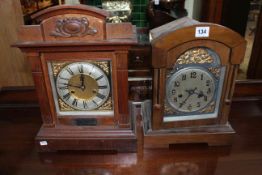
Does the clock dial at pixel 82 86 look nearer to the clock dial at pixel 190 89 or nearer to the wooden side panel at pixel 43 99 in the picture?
the wooden side panel at pixel 43 99

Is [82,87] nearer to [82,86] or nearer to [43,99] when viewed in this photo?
[82,86]

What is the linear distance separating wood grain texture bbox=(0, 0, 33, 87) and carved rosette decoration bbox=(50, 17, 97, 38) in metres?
0.44

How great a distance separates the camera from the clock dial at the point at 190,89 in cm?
78

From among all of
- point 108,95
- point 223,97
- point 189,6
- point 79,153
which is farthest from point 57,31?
point 189,6

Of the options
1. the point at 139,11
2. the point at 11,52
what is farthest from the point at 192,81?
the point at 11,52

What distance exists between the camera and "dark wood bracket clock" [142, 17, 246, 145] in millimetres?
707

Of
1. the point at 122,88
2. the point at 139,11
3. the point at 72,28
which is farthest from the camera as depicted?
the point at 139,11

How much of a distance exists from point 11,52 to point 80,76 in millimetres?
493

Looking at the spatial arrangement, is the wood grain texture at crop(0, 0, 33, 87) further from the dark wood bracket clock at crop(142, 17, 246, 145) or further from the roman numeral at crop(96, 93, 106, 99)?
the dark wood bracket clock at crop(142, 17, 246, 145)

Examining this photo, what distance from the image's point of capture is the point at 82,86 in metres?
0.78

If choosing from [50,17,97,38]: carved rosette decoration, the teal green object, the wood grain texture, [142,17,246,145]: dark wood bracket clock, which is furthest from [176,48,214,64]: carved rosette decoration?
the wood grain texture

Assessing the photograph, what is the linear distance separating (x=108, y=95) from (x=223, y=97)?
1.30 feet

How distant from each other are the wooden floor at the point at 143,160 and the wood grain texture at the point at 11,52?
11.5 inches

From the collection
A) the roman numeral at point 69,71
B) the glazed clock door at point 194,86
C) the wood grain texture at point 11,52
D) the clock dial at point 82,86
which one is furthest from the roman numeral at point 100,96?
the wood grain texture at point 11,52
